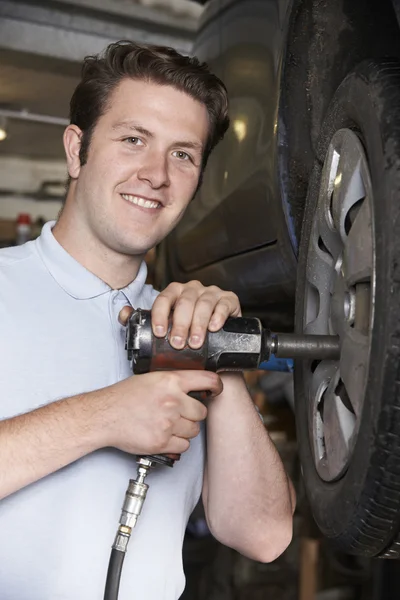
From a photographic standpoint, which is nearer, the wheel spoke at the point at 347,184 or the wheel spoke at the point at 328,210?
the wheel spoke at the point at 347,184

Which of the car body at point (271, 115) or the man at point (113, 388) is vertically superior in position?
the car body at point (271, 115)

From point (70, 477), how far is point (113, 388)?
250mm

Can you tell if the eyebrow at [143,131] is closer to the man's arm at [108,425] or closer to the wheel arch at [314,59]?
the wheel arch at [314,59]

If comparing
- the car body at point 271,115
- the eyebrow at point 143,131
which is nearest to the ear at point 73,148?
the eyebrow at point 143,131

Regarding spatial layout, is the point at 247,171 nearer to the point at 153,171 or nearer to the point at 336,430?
the point at 153,171

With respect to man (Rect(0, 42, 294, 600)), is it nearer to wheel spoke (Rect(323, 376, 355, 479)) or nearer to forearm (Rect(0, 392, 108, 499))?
forearm (Rect(0, 392, 108, 499))

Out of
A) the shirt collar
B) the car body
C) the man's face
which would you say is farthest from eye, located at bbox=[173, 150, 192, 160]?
the shirt collar

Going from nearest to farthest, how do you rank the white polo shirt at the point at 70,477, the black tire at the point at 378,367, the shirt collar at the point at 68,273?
the black tire at the point at 378,367
the white polo shirt at the point at 70,477
the shirt collar at the point at 68,273

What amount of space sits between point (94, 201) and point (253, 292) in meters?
0.44

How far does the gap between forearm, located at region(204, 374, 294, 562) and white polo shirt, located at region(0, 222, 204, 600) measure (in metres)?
0.06

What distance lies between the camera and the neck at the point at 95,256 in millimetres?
1280

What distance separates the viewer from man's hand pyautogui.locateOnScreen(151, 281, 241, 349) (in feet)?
2.81

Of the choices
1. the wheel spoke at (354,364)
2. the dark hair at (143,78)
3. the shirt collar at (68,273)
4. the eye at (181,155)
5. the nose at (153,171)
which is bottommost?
the wheel spoke at (354,364)

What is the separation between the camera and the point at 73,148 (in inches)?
54.3
